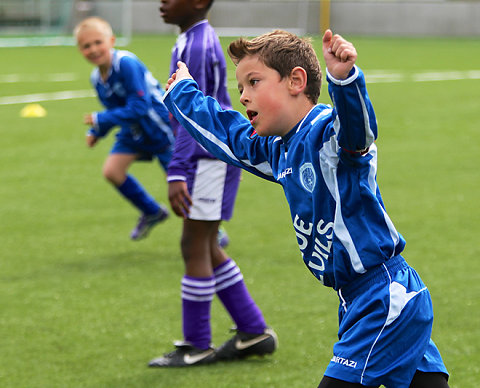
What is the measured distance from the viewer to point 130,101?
263 inches

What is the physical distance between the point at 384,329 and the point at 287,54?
91cm

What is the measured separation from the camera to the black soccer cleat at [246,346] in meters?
4.64

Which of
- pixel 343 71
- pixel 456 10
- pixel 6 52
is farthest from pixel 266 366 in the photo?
pixel 456 10

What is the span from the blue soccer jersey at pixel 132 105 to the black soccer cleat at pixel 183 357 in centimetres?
250

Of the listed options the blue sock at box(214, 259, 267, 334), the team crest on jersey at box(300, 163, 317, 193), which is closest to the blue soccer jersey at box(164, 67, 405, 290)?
the team crest on jersey at box(300, 163, 317, 193)

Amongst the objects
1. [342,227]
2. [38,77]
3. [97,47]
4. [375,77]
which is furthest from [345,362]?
[38,77]

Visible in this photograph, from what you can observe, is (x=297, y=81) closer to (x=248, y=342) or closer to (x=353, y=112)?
(x=353, y=112)

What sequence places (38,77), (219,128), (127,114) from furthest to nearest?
(38,77) < (127,114) < (219,128)

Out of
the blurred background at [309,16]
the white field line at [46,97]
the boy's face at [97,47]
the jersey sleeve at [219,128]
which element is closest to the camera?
the jersey sleeve at [219,128]

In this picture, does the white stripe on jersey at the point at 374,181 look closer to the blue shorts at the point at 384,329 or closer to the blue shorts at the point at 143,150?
the blue shorts at the point at 384,329

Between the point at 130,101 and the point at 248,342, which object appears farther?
the point at 130,101

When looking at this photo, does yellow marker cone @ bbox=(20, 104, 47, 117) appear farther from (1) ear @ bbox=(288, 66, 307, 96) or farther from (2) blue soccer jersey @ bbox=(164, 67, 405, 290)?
(1) ear @ bbox=(288, 66, 307, 96)

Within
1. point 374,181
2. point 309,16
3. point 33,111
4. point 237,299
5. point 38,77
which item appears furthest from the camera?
point 309,16

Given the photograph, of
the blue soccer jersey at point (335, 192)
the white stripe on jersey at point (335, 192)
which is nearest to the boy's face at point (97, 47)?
the blue soccer jersey at point (335, 192)
